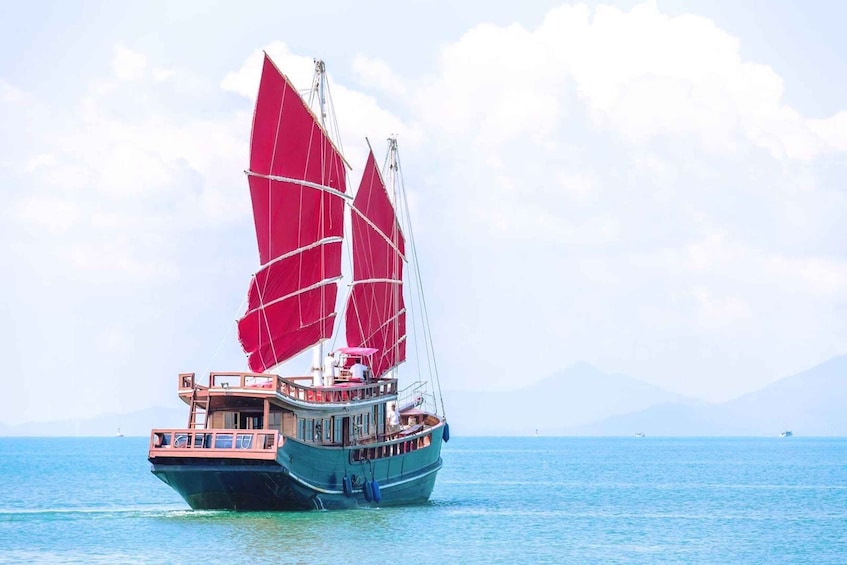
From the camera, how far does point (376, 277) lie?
220ft

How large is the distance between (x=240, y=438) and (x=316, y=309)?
43.8 ft

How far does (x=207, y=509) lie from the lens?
1793 inches

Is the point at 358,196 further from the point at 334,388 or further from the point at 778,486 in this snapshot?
the point at 778,486

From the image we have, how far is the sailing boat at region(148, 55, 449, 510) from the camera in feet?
143

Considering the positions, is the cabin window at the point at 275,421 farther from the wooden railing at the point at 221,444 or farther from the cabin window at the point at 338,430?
the cabin window at the point at 338,430

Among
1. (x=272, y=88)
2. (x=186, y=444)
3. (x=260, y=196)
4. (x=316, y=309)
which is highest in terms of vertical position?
(x=272, y=88)

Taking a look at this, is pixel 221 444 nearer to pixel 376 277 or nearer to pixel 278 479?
pixel 278 479

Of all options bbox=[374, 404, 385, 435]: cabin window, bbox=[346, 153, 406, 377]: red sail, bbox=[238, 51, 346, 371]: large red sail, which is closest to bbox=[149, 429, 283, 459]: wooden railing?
bbox=[238, 51, 346, 371]: large red sail

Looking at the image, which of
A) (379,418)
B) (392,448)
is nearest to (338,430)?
(392,448)

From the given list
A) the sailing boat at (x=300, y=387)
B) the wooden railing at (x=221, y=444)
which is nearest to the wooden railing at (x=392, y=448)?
the sailing boat at (x=300, y=387)

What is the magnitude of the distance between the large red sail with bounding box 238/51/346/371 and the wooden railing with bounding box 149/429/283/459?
8619mm

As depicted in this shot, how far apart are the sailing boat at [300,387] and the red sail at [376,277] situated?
0.12 meters

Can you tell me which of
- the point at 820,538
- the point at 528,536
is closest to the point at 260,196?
the point at 528,536

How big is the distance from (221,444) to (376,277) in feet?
81.7
